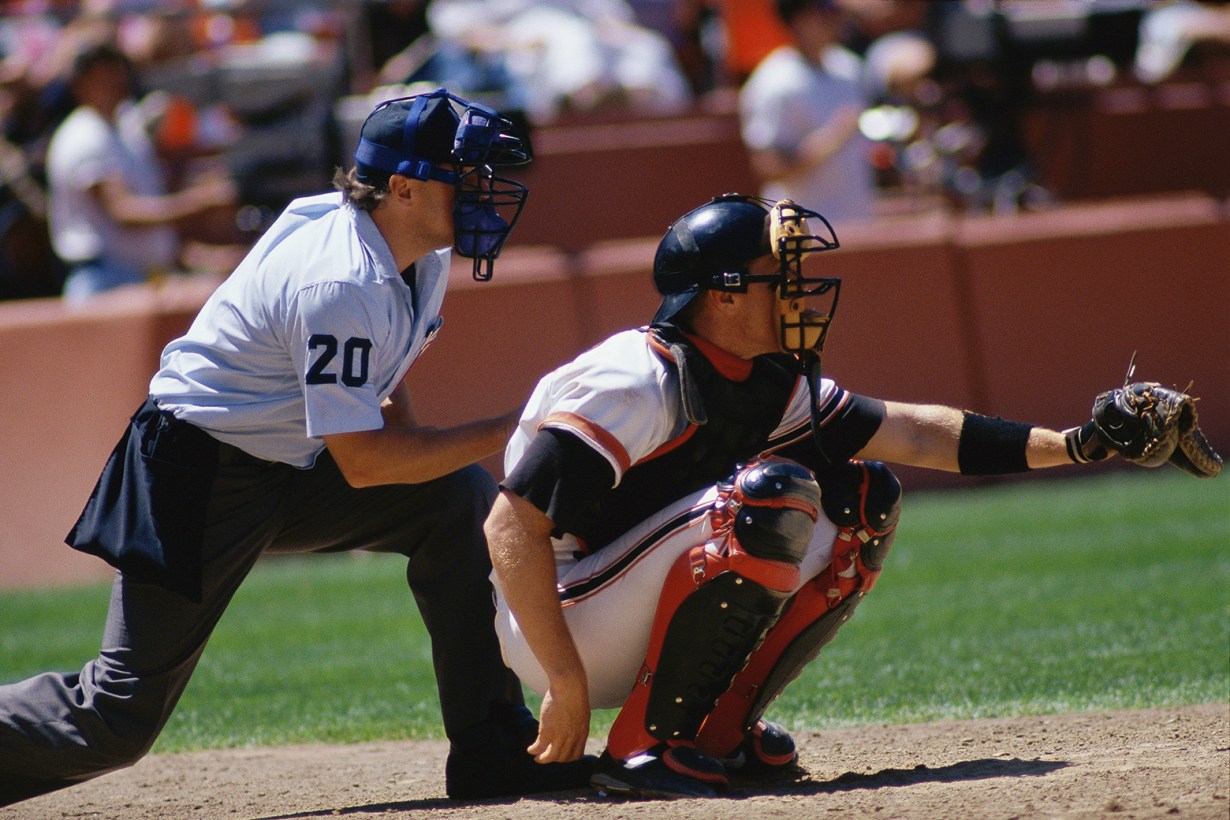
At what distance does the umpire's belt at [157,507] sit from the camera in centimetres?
382

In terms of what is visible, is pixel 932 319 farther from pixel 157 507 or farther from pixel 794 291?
pixel 157 507

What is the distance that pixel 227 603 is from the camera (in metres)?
4.04

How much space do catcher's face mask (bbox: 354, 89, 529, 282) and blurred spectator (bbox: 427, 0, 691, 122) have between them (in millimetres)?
7033

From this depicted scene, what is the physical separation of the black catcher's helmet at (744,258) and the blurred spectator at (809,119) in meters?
5.58

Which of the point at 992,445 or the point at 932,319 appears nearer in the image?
the point at 992,445

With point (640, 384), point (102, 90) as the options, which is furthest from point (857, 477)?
point (102, 90)

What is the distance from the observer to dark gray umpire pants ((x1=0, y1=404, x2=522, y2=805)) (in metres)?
3.82

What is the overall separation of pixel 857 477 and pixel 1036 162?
807cm

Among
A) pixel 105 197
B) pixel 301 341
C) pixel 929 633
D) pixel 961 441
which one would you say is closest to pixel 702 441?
pixel 961 441

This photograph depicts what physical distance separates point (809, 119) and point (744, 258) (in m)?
5.81

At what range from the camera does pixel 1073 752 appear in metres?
4.11

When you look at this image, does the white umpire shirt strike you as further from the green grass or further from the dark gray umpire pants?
the green grass

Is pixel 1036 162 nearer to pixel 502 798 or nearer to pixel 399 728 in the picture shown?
pixel 399 728

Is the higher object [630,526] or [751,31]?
[751,31]
